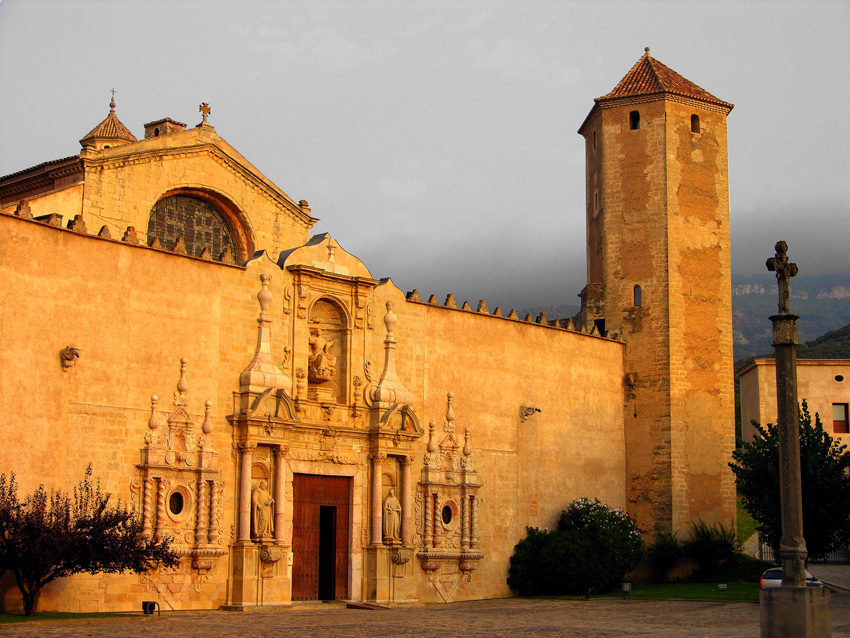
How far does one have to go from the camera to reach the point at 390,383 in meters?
25.5

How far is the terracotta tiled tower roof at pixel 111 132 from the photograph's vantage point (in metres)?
40.2

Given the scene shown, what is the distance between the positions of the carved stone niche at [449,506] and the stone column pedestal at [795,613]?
12016 mm

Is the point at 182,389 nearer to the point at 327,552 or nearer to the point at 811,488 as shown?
the point at 327,552

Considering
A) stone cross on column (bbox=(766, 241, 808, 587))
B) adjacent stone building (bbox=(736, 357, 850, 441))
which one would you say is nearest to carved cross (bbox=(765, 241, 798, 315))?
stone cross on column (bbox=(766, 241, 808, 587))

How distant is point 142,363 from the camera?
21531 mm

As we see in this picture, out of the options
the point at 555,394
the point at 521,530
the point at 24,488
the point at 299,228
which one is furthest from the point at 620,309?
the point at 24,488

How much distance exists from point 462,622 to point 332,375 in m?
7.26

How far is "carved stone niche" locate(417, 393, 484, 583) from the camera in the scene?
2575cm

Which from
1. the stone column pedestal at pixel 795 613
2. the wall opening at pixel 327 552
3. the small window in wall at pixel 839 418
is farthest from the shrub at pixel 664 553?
the small window in wall at pixel 839 418

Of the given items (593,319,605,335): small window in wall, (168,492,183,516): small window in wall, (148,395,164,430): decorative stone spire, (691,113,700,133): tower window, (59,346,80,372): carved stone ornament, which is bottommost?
(168,492,183,516): small window in wall

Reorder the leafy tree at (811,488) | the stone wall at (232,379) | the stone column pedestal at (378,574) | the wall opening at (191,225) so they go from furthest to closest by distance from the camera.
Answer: the wall opening at (191,225) → the leafy tree at (811,488) → the stone column pedestal at (378,574) → the stone wall at (232,379)

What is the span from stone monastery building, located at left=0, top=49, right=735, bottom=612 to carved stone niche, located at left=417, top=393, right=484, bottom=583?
0.18 ft

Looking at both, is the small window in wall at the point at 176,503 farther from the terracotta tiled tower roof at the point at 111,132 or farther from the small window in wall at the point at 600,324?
the terracotta tiled tower roof at the point at 111,132

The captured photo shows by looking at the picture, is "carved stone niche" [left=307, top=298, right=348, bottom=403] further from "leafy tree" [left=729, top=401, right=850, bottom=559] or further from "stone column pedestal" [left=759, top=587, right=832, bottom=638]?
Answer: "stone column pedestal" [left=759, top=587, right=832, bottom=638]
